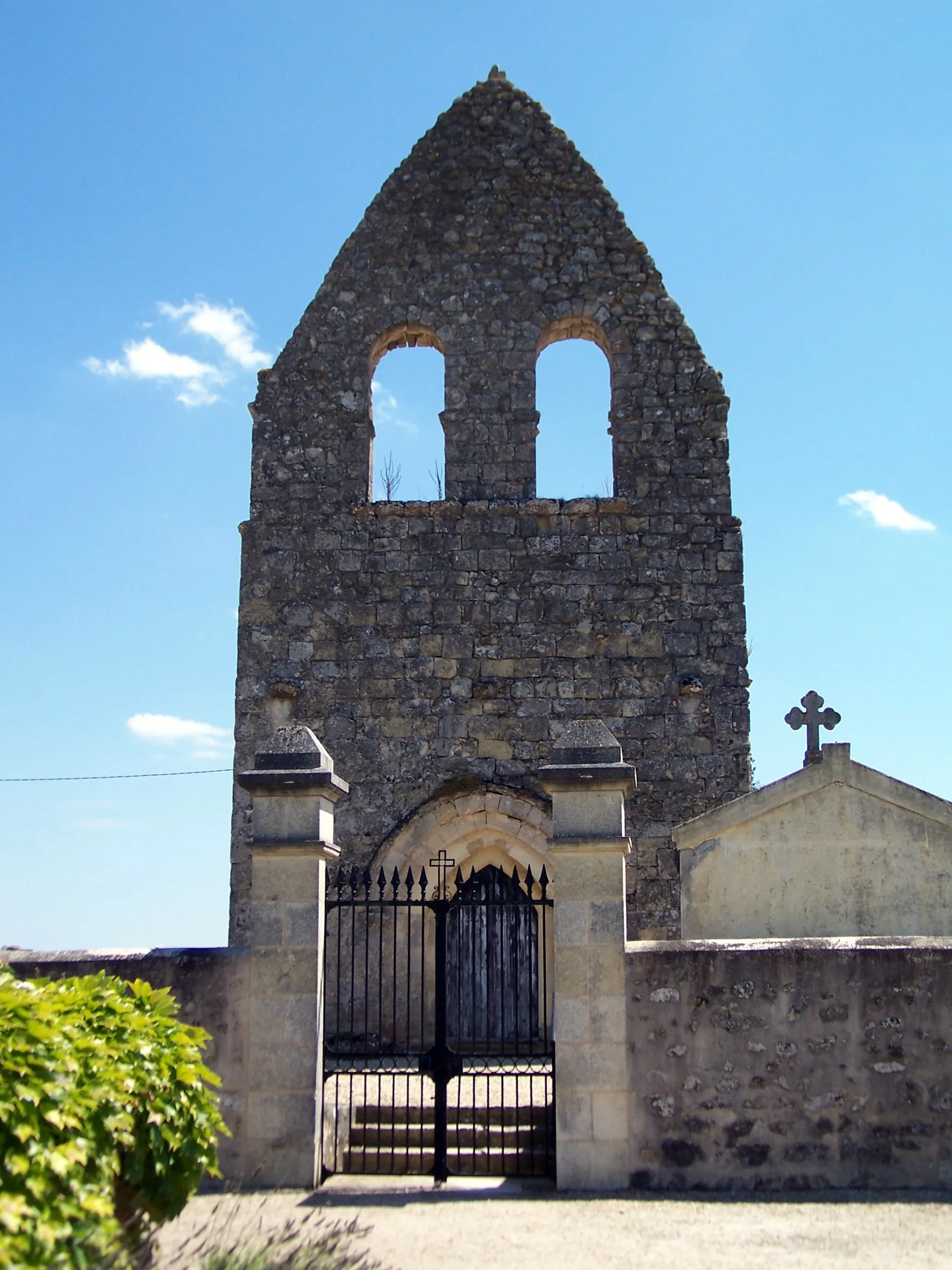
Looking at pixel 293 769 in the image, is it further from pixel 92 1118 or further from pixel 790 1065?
pixel 790 1065

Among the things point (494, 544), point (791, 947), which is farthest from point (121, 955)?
point (494, 544)

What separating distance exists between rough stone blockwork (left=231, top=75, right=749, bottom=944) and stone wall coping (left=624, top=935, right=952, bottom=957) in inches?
164

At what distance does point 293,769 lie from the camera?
691 cm

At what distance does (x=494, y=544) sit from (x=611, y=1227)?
6.87m

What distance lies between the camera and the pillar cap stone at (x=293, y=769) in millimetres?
6816

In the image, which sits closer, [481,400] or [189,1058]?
[189,1058]

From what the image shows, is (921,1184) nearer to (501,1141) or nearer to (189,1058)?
(501,1141)

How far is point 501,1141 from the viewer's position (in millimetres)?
6949

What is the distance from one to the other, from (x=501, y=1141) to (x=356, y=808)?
4439 mm

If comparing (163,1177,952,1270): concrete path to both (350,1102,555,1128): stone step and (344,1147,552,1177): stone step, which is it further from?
(350,1102,555,1128): stone step

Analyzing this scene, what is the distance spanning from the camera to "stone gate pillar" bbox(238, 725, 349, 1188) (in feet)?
21.4

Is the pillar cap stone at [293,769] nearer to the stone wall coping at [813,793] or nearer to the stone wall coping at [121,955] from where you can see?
the stone wall coping at [121,955]

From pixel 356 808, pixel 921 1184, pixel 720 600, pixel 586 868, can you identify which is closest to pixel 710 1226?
pixel 921 1184

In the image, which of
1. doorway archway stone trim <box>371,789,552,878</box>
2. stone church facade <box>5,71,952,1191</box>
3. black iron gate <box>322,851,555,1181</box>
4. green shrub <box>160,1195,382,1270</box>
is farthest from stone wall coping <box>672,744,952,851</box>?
green shrub <box>160,1195,382,1270</box>
